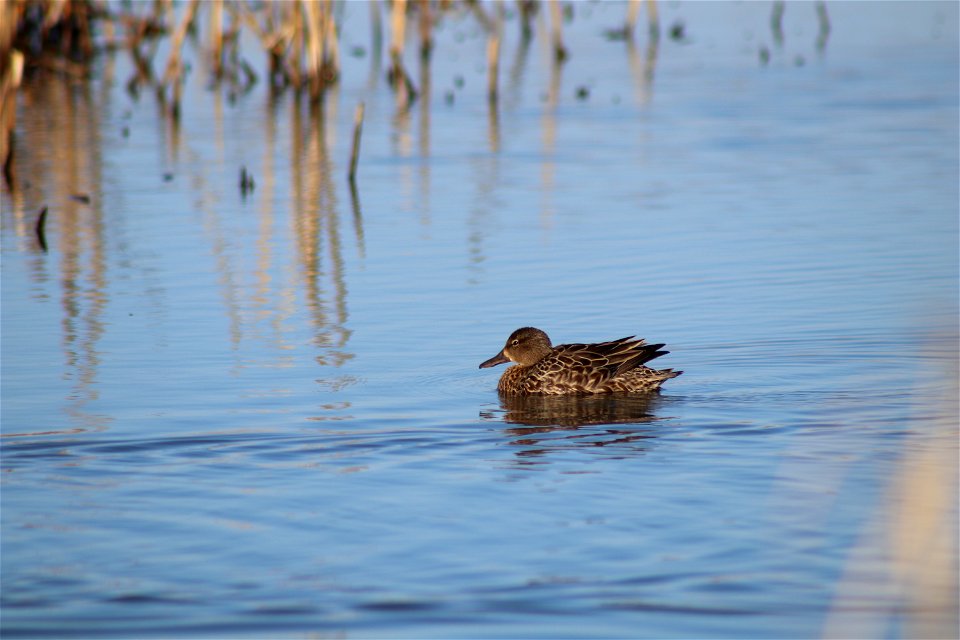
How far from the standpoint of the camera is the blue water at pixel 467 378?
664 cm

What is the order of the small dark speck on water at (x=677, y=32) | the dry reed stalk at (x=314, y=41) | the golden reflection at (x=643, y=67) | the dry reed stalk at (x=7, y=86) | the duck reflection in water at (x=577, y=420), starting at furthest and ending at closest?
the small dark speck on water at (x=677, y=32) → the golden reflection at (x=643, y=67) → the dry reed stalk at (x=314, y=41) → the dry reed stalk at (x=7, y=86) → the duck reflection in water at (x=577, y=420)

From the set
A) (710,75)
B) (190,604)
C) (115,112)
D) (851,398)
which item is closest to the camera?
(190,604)

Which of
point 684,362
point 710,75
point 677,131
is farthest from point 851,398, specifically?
point 710,75

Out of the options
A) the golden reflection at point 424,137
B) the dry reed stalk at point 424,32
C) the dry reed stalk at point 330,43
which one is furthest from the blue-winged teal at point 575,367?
the dry reed stalk at point 424,32

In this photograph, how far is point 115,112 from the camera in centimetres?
2753

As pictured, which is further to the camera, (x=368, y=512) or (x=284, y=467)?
(x=284, y=467)

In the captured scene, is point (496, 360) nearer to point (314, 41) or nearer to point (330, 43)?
point (314, 41)

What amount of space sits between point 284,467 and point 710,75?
24385mm

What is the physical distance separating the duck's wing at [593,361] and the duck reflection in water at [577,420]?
0.15 metres

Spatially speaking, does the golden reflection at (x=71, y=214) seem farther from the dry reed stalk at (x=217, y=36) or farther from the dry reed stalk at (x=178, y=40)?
the dry reed stalk at (x=217, y=36)

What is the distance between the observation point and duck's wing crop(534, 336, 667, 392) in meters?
10.4

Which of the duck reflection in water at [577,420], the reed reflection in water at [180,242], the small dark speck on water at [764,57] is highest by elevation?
the small dark speck on water at [764,57]

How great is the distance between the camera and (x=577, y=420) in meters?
9.98

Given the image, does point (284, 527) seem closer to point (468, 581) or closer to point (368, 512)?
point (368, 512)
